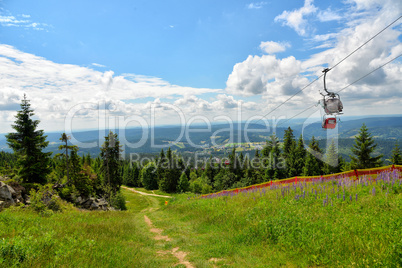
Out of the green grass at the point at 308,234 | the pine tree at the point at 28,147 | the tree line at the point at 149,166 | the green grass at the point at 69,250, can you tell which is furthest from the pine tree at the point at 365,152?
the pine tree at the point at 28,147

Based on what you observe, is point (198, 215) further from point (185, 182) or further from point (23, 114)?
point (185, 182)

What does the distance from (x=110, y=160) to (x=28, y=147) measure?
16496 mm

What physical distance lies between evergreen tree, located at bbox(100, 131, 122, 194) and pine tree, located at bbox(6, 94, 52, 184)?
14124 mm

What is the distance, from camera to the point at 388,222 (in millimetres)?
6348

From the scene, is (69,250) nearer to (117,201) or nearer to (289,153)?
(117,201)

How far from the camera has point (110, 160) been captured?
133ft

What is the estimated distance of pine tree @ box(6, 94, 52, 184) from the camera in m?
24.5

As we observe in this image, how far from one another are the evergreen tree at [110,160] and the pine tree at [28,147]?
14.1 meters

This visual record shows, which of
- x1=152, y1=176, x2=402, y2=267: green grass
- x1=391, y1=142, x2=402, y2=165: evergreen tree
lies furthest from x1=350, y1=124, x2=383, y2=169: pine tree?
x1=152, y1=176, x2=402, y2=267: green grass

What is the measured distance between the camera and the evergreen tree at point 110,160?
131 ft

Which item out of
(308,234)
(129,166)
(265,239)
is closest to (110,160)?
(265,239)

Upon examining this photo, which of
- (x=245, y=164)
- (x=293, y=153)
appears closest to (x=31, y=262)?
(x=293, y=153)

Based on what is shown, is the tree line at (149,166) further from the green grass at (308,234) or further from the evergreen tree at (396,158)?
the green grass at (308,234)

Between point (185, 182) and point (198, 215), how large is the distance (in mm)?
63108
